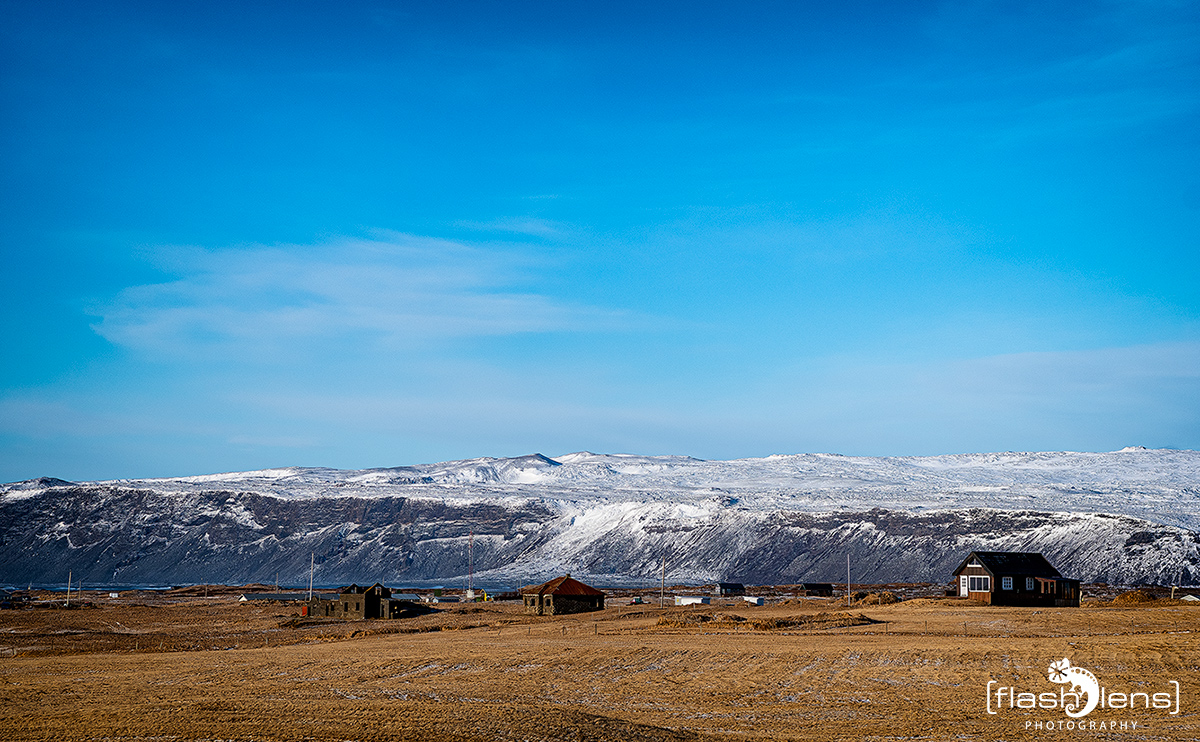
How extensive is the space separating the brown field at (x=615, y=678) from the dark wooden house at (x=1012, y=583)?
13.2m

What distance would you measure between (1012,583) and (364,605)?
52363 millimetres

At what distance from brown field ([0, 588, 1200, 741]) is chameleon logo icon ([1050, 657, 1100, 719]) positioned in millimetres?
462

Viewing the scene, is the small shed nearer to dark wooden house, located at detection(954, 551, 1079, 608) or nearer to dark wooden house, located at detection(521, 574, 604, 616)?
dark wooden house, located at detection(521, 574, 604, 616)

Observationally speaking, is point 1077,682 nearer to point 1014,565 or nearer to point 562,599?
point 1014,565

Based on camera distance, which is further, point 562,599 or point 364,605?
point 364,605

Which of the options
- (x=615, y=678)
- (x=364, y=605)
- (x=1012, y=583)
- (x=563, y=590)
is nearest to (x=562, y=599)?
(x=563, y=590)

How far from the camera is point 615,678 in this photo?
1444 inches

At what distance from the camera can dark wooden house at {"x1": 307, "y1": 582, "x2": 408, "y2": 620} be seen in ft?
276

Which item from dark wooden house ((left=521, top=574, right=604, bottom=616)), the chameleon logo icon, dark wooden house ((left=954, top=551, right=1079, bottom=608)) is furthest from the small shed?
the chameleon logo icon

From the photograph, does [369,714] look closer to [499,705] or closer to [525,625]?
[499,705]

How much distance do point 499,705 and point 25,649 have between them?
130ft

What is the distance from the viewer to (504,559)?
19075cm

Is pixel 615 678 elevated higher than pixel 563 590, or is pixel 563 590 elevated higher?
pixel 615 678

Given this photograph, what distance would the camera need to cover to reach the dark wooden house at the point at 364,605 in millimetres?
84188
